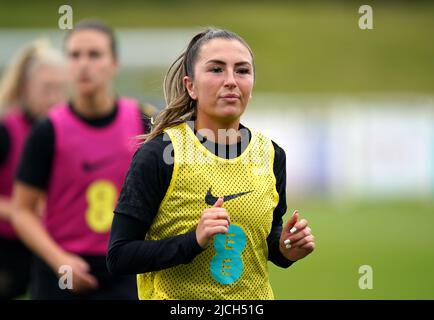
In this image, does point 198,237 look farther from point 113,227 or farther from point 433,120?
point 433,120

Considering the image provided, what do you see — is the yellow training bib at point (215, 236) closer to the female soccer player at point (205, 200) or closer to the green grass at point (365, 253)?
the female soccer player at point (205, 200)

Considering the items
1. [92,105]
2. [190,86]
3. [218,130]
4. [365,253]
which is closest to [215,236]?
[218,130]

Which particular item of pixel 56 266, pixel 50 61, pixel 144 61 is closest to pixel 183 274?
pixel 56 266

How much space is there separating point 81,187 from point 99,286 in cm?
60

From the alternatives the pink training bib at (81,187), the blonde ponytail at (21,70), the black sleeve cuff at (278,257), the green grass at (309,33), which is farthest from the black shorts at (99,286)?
the green grass at (309,33)

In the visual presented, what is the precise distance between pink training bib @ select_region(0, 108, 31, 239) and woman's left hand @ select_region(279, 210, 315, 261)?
365 centimetres

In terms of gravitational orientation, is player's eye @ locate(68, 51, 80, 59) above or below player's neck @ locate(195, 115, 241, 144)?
above

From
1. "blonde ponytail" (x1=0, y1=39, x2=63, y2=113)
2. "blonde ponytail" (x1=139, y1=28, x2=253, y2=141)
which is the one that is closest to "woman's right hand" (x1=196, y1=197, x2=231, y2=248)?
"blonde ponytail" (x1=139, y1=28, x2=253, y2=141)

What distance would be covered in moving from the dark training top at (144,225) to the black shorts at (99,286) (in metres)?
1.60

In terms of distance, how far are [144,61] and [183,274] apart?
20.5 m

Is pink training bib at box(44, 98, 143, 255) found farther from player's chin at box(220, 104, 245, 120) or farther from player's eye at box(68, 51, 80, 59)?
player's chin at box(220, 104, 245, 120)

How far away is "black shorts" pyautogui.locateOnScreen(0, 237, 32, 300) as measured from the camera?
668cm

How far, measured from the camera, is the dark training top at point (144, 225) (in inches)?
125

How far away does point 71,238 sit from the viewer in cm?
522
